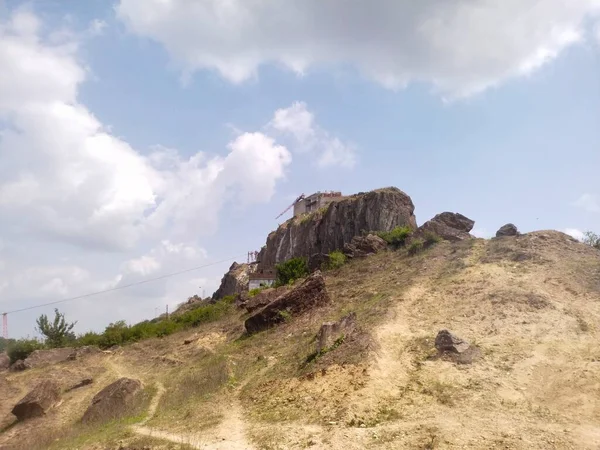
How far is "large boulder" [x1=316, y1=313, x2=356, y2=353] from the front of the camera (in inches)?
674

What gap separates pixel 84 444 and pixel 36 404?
1024cm

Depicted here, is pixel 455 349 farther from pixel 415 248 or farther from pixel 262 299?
pixel 415 248

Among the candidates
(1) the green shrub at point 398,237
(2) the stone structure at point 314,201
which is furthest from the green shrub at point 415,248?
(2) the stone structure at point 314,201

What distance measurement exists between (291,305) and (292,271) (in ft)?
51.9

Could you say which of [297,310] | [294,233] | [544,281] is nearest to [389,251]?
[297,310]

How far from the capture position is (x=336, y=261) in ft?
118

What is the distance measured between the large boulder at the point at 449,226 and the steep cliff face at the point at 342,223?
A: 31.3 feet

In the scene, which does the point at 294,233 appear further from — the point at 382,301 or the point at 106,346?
the point at 382,301

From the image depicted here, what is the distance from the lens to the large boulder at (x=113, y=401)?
19031mm

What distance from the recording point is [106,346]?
1460 inches

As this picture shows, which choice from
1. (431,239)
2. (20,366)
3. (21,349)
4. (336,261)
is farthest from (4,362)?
(431,239)

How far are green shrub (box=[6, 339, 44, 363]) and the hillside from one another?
9864mm

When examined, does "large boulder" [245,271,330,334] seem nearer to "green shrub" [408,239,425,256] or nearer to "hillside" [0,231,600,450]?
"hillside" [0,231,600,450]

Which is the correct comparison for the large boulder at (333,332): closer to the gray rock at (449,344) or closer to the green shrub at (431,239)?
the gray rock at (449,344)
